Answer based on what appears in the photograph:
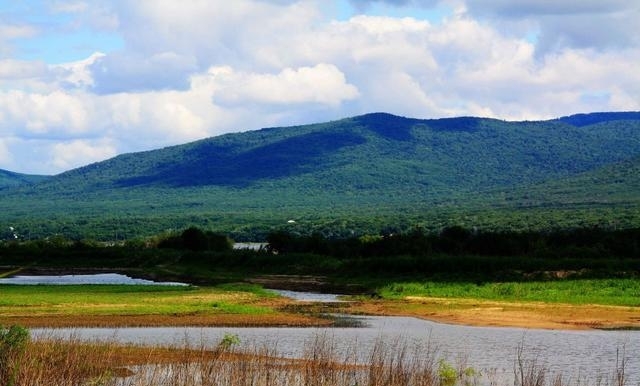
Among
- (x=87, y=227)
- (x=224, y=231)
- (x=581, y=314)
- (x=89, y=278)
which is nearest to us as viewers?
(x=581, y=314)

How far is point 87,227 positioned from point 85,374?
564ft

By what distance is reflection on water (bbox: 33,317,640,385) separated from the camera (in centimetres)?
3325

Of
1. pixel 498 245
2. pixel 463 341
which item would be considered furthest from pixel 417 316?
pixel 498 245

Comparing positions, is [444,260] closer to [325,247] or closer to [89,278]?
[325,247]

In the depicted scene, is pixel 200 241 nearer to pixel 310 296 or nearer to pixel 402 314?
pixel 310 296

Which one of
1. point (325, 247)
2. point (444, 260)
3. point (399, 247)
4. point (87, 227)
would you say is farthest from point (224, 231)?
point (444, 260)

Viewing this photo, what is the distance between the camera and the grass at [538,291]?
182ft

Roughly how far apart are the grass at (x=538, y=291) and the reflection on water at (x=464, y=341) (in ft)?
37.8

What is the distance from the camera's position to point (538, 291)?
59.4 m

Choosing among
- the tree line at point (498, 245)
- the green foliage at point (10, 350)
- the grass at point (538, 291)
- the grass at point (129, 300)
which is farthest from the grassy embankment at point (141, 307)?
the tree line at point (498, 245)

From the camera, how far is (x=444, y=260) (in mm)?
71875

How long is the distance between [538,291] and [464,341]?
20.5 meters

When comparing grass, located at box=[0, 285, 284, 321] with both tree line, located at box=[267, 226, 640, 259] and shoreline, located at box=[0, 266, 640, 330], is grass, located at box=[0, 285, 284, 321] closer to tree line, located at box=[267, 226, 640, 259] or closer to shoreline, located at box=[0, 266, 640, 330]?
shoreline, located at box=[0, 266, 640, 330]

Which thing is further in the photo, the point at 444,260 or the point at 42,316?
the point at 444,260
